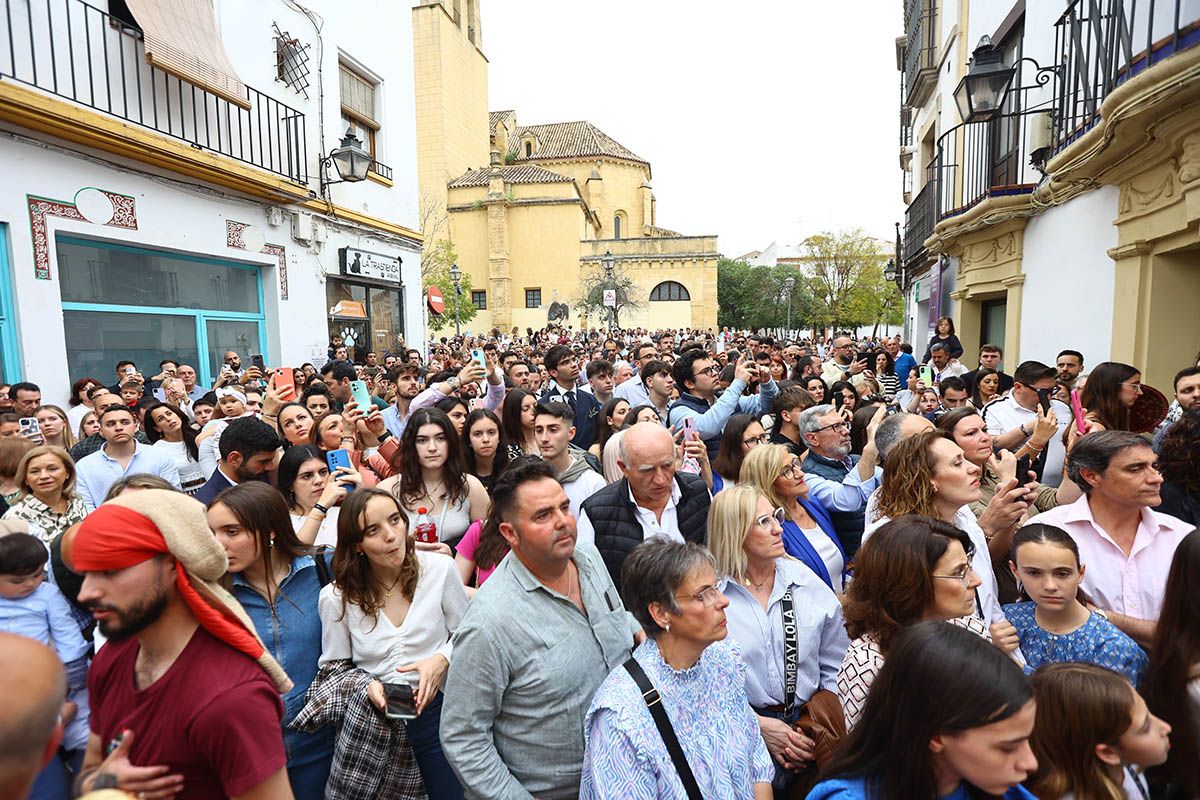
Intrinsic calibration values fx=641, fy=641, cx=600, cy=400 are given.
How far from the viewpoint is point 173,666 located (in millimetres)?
1735

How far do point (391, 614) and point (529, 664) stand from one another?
858 millimetres

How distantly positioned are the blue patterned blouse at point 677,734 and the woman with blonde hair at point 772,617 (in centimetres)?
42

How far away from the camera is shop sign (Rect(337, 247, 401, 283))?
12.2 metres

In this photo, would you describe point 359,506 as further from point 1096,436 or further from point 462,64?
point 462,64

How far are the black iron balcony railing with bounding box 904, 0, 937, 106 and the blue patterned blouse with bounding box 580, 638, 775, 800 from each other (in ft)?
57.3

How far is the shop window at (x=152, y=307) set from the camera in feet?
24.9

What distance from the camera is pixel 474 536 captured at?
356 centimetres

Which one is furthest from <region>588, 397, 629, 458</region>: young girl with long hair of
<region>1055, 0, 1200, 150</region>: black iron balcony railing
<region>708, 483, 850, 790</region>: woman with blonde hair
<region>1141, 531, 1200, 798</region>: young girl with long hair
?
<region>1055, 0, 1200, 150</region>: black iron balcony railing

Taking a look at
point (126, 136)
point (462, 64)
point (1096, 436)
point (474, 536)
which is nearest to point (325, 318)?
point (126, 136)

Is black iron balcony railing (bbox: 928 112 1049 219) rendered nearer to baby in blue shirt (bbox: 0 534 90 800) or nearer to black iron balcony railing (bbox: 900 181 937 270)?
black iron balcony railing (bbox: 900 181 937 270)

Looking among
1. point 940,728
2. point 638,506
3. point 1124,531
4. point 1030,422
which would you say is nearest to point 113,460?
point 638,506

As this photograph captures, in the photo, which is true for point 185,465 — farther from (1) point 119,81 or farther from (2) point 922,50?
(2) point 922,50

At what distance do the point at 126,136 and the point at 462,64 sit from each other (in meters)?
36.3

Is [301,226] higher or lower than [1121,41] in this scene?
lower
